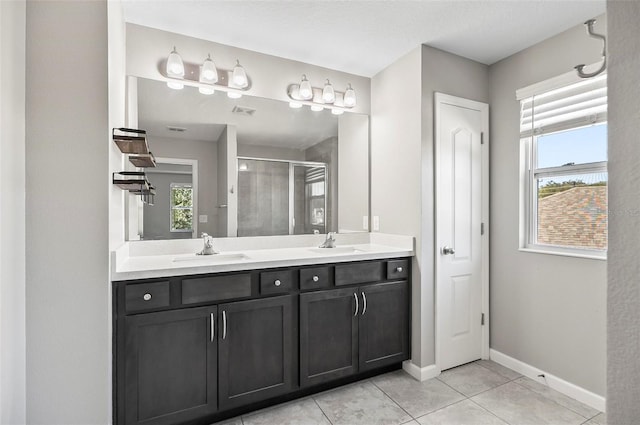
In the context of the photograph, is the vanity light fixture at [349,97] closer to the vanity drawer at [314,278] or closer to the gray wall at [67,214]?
the vanity drawer at [314,278]

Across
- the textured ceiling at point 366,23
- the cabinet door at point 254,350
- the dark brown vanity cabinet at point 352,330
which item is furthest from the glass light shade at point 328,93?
the cabinet door at point 254,350

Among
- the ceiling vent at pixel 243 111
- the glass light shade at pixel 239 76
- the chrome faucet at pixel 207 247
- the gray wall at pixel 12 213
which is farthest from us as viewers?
the ceiling vent at pixel 243 111

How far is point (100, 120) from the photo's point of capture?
5.10 ft

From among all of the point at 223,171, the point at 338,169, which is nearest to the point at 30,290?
the point at 223,171

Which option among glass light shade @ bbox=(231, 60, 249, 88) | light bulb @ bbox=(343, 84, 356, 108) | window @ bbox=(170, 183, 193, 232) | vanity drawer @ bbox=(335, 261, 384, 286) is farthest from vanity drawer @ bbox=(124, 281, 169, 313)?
light bulb @ bbox=(343, 84, 356, 108)

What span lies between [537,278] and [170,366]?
2604 mm

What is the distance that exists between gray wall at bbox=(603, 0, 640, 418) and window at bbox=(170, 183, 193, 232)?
237 cm

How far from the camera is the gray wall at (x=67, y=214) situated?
4.77 ft

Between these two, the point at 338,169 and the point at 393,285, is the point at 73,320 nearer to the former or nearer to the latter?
the point at 393,285

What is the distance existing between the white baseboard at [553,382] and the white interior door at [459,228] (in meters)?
0.17

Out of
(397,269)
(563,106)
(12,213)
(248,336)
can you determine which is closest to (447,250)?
(397,269)

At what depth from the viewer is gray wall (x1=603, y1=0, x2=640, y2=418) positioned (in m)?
0.47

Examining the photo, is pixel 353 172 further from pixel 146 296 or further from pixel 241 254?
pixel 146 296

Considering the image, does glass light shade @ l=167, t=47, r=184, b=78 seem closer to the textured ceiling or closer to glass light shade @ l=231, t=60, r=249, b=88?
the textured ceiling
